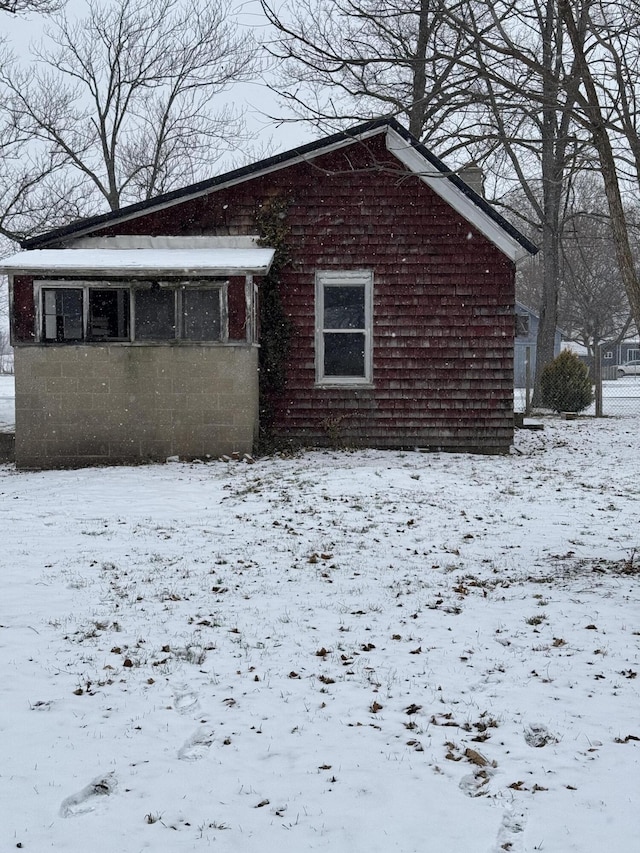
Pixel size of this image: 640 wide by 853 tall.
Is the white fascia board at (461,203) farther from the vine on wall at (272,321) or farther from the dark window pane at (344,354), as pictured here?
the dark window pane at (344,354)

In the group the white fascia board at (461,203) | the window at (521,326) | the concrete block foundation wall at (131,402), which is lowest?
the concrete block foundation wall at (131,402)

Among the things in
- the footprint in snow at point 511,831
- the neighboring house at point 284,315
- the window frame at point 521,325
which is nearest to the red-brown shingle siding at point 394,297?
the neighboring house at point 284,315

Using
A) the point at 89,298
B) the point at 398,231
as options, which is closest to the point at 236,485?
the point at 89,298

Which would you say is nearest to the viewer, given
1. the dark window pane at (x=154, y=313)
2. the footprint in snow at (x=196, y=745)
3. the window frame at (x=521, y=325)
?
the footprint in snow at (x=196, y=745)

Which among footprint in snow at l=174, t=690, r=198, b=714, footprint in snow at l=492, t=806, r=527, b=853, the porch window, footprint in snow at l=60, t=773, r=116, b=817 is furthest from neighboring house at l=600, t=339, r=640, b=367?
footprint in snow at l=60, t=773, r=116, b=817

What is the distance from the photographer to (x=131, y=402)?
1287cm

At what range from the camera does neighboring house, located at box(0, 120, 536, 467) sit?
42.2ft

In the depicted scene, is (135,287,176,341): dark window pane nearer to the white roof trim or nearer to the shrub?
the white roof trim

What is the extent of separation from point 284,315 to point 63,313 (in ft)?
12.1

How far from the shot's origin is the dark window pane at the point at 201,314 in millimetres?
12992

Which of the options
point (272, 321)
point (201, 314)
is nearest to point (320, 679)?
point (201, 314)

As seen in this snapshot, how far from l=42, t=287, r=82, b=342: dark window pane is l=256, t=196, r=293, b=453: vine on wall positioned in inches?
120

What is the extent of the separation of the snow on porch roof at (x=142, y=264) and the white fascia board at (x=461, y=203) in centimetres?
281

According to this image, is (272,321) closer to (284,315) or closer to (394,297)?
(284,315)
